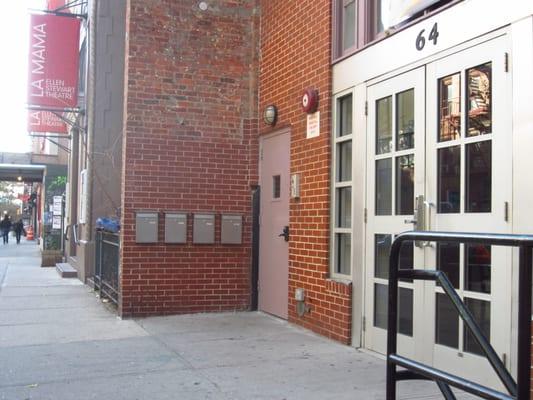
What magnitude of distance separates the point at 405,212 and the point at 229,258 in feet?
10.9

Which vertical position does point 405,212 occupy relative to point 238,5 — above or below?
below

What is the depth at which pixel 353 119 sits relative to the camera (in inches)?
256

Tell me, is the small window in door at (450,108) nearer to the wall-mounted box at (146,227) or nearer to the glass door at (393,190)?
the glass door at (393,190)

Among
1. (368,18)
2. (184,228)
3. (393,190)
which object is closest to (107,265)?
(184,228)

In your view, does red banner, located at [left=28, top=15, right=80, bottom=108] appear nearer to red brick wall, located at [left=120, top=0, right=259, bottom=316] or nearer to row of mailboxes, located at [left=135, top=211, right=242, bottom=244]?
red brick wall, located at [left=120, top=0, right=259, bottom=316]

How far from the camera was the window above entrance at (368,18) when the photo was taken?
5.62 m

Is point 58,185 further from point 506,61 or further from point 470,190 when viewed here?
point 506,61

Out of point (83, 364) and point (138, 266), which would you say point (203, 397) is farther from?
point (138, 266)

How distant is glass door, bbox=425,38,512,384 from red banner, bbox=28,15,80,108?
34.7 feet

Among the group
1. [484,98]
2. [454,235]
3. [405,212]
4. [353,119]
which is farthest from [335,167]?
Result: [454,235]

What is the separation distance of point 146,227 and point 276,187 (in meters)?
1.75

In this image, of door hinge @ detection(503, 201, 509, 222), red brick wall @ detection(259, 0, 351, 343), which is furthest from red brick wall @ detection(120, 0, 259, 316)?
door hinge @ detection(503, 201, 509, 222)

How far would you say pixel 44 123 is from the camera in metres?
17.9

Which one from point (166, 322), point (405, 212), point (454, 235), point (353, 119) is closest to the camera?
point (454, 235)
